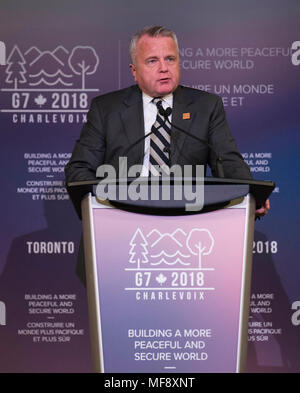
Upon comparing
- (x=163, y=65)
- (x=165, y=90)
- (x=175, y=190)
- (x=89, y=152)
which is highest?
(x=163, y=65)

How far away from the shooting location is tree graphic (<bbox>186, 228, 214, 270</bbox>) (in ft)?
7.71

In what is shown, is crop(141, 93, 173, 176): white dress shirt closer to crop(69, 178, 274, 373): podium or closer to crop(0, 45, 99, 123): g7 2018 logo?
crop(0, 45, 99, 123): g7 2018 logo

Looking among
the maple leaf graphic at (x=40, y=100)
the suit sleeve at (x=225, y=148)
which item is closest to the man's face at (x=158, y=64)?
the suit sleeve at (x=225, y=148)

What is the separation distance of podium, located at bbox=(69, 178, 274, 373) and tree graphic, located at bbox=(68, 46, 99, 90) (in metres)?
2.27

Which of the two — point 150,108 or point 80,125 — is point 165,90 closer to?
point 150,108

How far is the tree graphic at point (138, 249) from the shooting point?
235 centimetres

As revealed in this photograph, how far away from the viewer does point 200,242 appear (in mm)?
2355

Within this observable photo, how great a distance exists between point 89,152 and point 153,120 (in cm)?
39

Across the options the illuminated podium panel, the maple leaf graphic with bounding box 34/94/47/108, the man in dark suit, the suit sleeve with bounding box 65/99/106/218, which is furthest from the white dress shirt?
the illuminated podium panel

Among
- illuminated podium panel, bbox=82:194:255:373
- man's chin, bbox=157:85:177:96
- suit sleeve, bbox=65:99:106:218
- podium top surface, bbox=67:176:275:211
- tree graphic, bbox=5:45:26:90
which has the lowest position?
illuminated podium panel, bbox=82:194:255:373

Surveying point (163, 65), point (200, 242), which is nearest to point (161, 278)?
point (200, 242)

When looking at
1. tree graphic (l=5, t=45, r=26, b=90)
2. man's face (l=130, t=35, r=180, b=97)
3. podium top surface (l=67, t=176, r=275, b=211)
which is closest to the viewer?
podium top surface (l=67, t=176, r=275, b=211)

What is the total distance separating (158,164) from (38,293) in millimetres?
1633

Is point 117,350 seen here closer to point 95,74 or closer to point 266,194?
point 266,194
